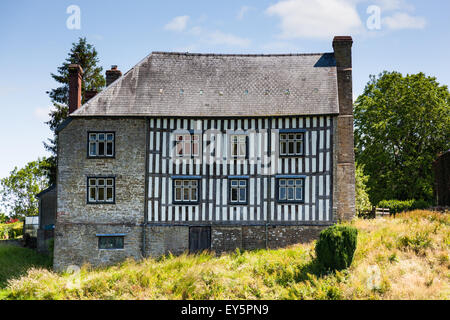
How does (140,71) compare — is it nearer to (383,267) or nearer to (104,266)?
(104,266)

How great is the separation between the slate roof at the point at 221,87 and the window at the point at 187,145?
933mm

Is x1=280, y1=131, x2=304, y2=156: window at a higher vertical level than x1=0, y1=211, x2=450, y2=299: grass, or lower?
higher

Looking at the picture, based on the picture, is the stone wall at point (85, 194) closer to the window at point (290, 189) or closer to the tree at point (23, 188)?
the window at point (290, 189)

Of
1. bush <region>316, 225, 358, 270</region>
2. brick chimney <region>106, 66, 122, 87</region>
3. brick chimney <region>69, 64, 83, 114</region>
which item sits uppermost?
brick chimney <region>106, 66, 122, 87</region>

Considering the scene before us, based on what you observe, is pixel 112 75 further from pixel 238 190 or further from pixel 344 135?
pixel 344 135

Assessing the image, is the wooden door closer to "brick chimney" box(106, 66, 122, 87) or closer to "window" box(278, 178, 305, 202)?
"window" box(278, 178, 305, 202)

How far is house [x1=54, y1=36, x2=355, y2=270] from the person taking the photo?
57.4 ft

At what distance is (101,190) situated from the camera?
17719 millimetres

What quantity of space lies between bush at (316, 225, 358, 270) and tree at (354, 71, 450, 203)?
1755cm

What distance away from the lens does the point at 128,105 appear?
18.1 metres

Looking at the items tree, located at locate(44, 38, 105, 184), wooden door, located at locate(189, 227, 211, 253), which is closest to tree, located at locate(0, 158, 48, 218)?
tree, located at locate(44, 38, 105, 184)

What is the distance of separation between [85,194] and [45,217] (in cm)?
595

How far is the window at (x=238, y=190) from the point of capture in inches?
704

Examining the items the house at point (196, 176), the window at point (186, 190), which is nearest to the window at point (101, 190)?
the house at point (196, 176)
